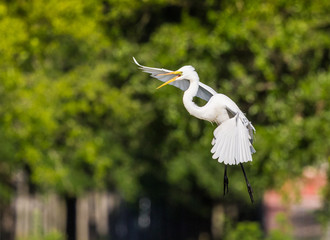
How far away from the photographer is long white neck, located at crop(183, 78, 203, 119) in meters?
9.22

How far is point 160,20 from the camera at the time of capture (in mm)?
20797

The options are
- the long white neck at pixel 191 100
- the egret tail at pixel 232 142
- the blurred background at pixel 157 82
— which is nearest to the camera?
the egret tail at pixel 232 142

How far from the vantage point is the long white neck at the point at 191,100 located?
922 cm

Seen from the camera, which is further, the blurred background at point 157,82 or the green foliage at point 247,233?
the blurred background at point 157,82

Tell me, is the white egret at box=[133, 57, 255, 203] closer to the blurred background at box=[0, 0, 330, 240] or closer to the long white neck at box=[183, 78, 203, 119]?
the long white neck at box=[183, 78, 203, 119]

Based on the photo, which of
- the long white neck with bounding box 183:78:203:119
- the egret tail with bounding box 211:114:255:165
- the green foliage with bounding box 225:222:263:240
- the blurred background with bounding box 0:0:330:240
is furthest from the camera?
the blurred background with bounding box 0:0:330:240

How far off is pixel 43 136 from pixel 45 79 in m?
1.18

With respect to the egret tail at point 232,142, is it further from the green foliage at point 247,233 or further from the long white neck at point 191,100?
the green foliage at point 247,233

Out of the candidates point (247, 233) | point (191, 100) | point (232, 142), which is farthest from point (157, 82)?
point (232, 142)

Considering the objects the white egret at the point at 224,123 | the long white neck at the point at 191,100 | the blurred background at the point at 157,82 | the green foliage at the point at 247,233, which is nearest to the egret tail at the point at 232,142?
the white egret at the point at 224,123

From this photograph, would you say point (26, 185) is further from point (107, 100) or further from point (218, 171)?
point (107, 100)

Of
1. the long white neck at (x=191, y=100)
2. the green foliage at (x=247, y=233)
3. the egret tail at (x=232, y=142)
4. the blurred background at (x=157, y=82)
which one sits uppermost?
the blurred background at (x=157, y=82)

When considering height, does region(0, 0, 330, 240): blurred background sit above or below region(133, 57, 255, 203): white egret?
above

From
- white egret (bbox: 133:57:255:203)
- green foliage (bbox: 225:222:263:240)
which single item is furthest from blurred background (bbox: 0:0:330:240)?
white egret (bbox: 133:57:255:203)
